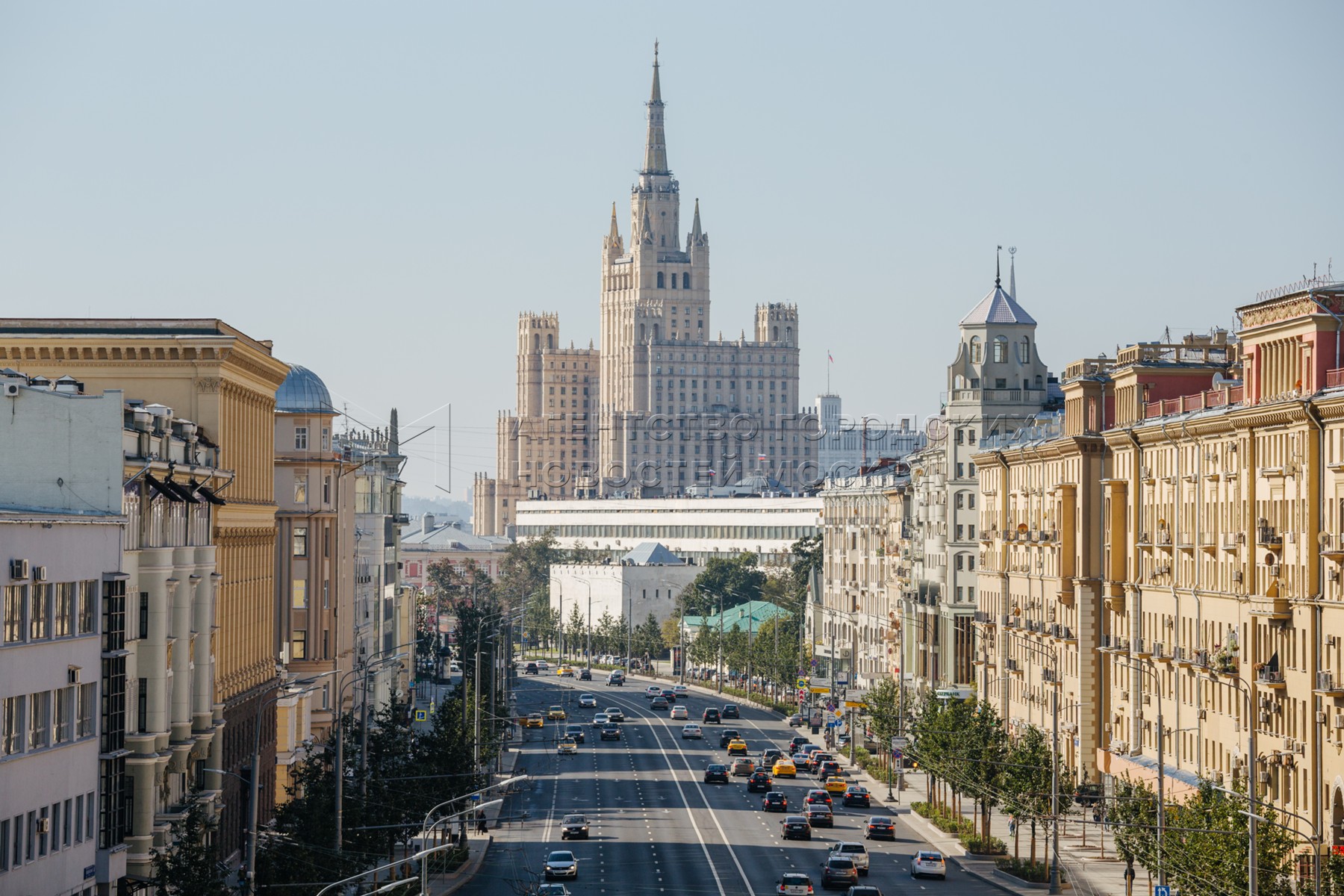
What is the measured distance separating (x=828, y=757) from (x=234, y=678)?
52.9 meters

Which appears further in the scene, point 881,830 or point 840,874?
point 881,830

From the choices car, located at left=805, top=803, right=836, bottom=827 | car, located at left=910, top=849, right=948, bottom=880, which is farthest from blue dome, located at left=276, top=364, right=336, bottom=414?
car, located at left=910, top=849, right=948, bottom=880

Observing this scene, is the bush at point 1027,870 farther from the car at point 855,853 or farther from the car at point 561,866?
the car at point 561,866

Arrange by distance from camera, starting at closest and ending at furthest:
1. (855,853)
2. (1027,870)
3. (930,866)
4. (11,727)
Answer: (11,727)
(930,866)
(1027,870)
(855,853)

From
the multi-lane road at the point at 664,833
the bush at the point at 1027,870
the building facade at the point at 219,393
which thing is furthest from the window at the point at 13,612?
the bush at the point at 1027,870

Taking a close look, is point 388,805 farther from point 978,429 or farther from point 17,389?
point 978,429

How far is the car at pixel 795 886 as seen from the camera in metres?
79.3

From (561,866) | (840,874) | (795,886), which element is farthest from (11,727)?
(840,874)

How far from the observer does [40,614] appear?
193 feet

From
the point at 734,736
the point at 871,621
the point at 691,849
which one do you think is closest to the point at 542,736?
the point at 734,736

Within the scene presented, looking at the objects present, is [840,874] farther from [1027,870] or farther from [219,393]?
[219,393]

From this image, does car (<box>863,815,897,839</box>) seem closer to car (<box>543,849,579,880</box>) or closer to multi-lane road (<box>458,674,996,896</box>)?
multi-lane road (<box>458,674,996,896</box>)

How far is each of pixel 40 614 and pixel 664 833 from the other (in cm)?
4869

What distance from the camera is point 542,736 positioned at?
6299 inches
